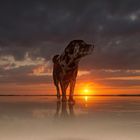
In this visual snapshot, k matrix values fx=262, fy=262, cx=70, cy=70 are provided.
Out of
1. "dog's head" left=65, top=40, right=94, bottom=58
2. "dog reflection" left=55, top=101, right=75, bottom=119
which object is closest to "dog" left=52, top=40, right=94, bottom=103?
"dog's head" left=65, top=40, right=94, bottom=58

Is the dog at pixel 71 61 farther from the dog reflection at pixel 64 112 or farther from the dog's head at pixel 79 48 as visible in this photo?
the dog reflection at pixel 64 112

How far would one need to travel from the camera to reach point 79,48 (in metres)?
7.43

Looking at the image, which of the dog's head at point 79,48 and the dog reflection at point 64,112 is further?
the dog's head at point 79,48

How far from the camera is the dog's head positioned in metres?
7.42

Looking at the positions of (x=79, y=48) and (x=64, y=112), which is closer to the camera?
(x=64, y=112)

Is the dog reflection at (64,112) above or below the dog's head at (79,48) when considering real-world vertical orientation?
below

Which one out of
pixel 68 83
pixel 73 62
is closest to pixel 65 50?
pixel 73 62

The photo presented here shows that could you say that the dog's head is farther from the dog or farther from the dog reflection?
the dog reflection

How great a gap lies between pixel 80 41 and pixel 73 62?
2.19 ft

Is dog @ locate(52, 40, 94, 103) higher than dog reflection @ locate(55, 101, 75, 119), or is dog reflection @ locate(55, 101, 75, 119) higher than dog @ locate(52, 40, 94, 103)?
dog @ locate(52, 40, 94, 103)

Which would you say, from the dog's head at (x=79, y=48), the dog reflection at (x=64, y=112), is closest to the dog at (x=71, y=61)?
the dog's head at (x=79, y=48)

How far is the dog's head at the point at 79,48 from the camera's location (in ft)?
24.3

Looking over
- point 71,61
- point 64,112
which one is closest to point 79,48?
point 71,61

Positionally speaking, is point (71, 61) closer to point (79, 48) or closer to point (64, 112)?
point (79, 48)
